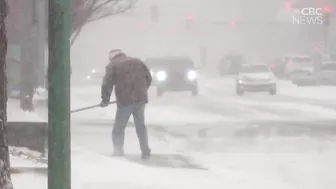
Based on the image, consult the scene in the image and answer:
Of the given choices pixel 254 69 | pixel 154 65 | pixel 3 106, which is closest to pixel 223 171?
pixel 3 106

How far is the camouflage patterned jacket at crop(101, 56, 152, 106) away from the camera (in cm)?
1005

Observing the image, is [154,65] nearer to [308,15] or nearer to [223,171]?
[223,171]

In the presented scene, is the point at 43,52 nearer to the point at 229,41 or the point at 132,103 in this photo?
the point at 132,103

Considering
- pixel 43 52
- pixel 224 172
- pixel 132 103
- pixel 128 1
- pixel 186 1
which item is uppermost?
pixel 186 1

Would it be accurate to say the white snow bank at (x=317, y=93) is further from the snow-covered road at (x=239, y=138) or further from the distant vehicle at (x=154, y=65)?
the distant vehicle at (x=154, y=65)

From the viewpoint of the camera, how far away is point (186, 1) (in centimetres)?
10550

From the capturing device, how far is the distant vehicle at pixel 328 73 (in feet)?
113

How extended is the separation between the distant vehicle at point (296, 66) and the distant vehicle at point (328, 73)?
142cm

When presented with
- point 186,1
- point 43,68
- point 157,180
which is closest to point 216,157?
point 157,180

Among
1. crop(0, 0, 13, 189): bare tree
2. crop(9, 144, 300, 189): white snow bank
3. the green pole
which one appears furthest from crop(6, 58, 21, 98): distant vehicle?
the green pole

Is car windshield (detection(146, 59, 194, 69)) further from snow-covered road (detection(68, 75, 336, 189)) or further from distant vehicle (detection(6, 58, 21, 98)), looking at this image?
distant vehicle (detection(6, 58, 21, 98))

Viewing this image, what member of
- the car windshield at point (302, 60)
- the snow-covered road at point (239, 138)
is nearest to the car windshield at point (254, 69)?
the snow-covered road at point (239, 138)

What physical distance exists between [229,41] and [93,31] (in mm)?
20898

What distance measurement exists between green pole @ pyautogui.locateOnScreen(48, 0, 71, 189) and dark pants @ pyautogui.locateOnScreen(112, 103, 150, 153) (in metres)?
5.55
